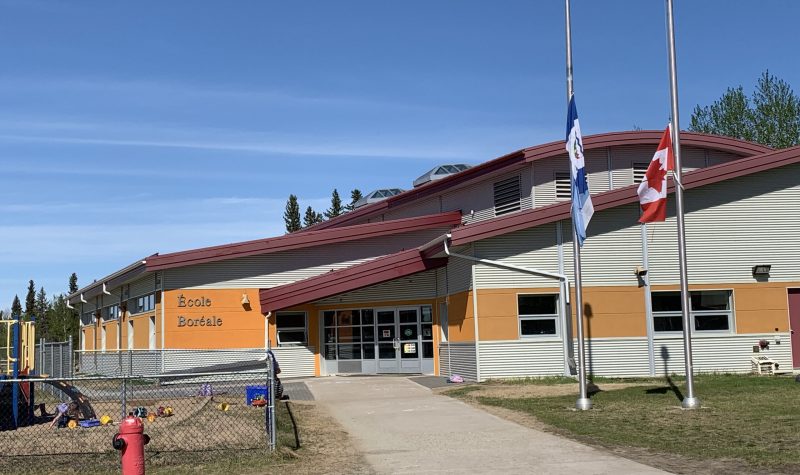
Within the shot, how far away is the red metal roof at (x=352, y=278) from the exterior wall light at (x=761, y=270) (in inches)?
331

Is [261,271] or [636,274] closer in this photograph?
[636,274]

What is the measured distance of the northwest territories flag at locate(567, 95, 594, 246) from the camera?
14.8m

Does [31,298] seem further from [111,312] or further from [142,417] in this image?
[142,417]

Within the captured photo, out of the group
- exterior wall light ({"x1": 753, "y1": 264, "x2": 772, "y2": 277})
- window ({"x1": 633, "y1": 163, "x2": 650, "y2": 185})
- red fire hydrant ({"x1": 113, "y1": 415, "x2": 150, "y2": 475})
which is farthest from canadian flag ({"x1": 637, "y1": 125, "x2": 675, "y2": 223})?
red fire hydrant ({"x1": 113, "y1": 415, "x2": 150, "y2": 475})

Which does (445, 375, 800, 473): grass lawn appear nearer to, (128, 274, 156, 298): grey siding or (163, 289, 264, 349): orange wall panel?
(163, 289, 264, 349): orange wall panel

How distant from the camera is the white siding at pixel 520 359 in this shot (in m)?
20.9

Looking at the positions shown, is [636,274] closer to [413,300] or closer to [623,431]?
[413,300]

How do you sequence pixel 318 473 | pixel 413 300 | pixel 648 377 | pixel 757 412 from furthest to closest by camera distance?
1. pixel 413 300
2. pixel 648 377
3. pixel 757 412
4. pixel 318 473

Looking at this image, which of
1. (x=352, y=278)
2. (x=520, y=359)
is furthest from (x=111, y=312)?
(x=520, y=359)

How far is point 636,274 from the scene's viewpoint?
70.2 feet

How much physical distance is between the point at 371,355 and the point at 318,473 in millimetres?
Answer: 16735

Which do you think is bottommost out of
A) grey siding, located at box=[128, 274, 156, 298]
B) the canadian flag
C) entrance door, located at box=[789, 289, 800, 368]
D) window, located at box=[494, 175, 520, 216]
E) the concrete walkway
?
the concrete walkway

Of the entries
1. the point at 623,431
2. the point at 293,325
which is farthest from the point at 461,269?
the point at 623,431

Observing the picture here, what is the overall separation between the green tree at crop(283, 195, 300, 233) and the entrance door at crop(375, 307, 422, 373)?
1832 inches
